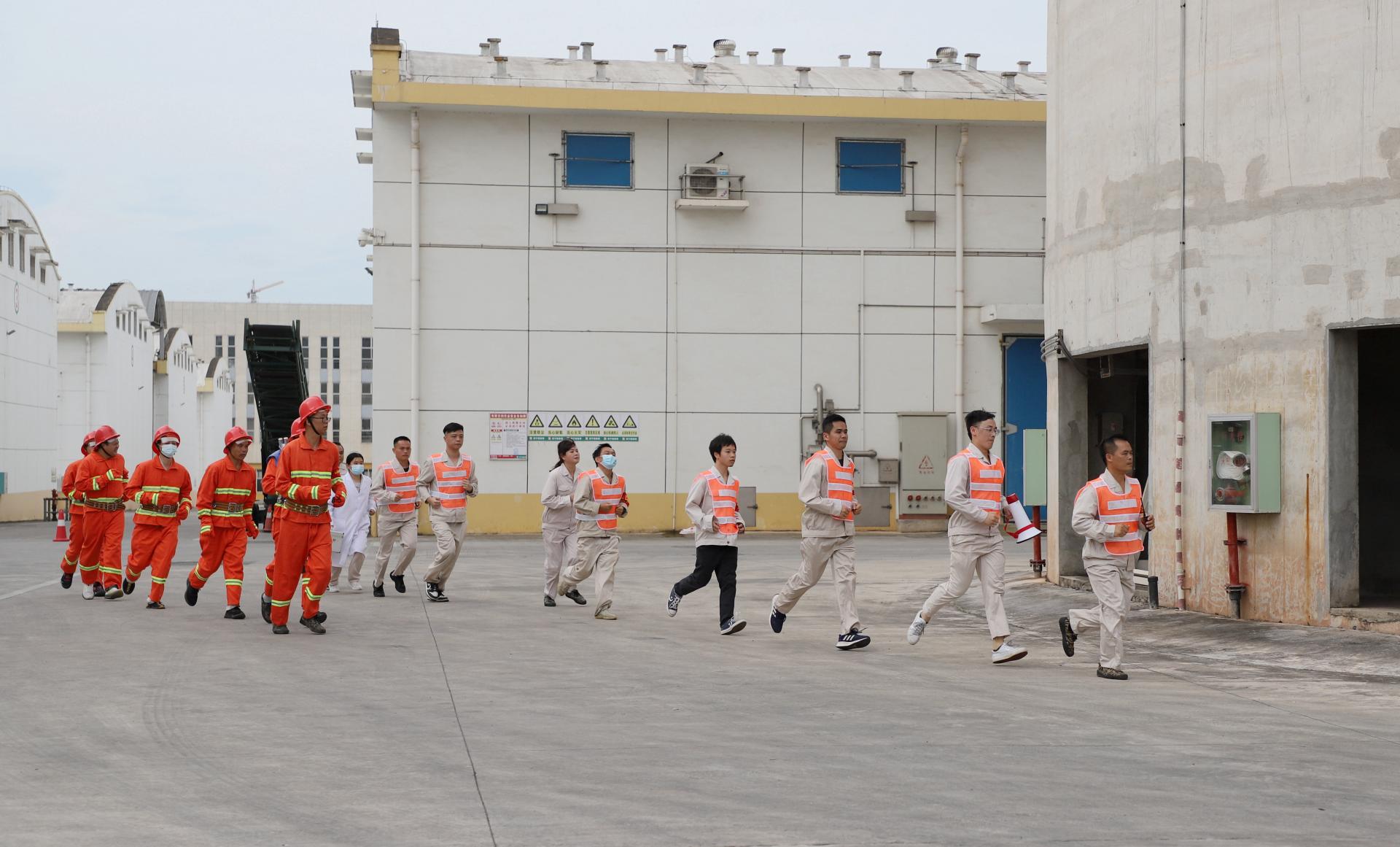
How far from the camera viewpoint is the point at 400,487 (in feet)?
58.7

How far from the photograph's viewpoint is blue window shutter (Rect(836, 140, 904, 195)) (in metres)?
32.0

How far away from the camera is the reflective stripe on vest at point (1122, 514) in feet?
36.5

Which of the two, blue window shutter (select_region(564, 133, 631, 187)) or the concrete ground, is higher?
blue window shutter (select_region(564, 133, 631, 187))

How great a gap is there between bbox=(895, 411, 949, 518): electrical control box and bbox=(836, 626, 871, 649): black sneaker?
19.1 metres

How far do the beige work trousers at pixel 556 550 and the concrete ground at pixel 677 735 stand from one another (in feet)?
4.96

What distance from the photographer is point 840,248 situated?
31672mm

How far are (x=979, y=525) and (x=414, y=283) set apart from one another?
20.0 m

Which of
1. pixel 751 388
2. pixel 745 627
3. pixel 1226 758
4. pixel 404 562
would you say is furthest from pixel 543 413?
pixel 1226 758

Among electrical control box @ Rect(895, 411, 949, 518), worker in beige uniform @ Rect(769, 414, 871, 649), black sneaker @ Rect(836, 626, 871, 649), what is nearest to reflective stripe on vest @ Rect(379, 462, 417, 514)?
worker in beige uniform @ Rect(769, 414, 871, 649)

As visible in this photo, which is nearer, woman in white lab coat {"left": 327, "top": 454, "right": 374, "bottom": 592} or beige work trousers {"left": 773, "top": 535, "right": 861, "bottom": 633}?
beige work trousers {"left": 773, "top": 535, "right": 861, "bottom": 633}

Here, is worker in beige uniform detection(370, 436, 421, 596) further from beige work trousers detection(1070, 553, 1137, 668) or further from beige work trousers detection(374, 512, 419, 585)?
beige work trousers detection(1070, 553, 1137, 668)

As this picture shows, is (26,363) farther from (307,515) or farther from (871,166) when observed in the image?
(307,515)

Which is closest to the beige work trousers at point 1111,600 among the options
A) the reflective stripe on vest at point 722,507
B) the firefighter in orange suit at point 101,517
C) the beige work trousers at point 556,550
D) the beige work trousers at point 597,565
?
the reflective stripe on vest at point 722,507

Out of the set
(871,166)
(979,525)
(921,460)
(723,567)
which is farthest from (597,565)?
(871,166)
